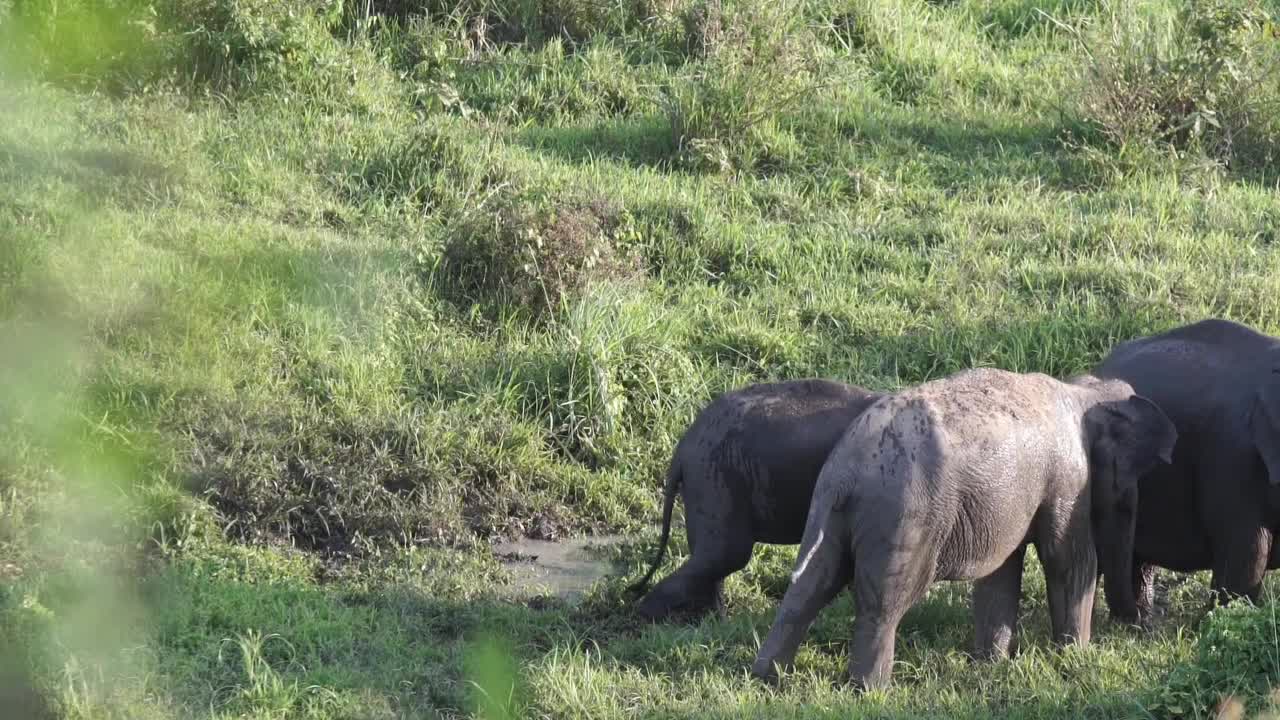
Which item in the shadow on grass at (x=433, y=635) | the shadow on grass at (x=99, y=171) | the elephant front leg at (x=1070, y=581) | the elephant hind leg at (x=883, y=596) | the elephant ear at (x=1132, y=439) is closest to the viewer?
the elephant hind leg at (x=883, y=596)

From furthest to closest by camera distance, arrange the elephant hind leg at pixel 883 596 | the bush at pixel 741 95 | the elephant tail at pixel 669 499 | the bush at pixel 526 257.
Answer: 1. the bush at pixel 741 95
2. the bush at pixel 526 257
3. the elephant tail at pixel 669 499
4. the elephant hind leg at pixel 883 596

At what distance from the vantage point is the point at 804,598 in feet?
19.5

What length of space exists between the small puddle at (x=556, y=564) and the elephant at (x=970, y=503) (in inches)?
51.6

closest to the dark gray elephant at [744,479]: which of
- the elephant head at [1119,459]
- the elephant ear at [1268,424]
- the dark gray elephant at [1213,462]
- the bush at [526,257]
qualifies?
the elephant head at [1119,459]

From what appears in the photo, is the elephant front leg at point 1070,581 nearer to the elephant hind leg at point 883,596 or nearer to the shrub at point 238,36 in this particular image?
the elephant hind leg at point 883,596

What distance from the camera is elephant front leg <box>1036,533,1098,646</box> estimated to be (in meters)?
6.30

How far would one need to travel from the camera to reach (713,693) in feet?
19.1

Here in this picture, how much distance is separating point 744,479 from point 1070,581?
1.20 metres

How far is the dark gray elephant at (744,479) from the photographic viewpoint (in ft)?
21.5

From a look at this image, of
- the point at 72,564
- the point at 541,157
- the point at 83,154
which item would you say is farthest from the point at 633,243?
the point at 72,564

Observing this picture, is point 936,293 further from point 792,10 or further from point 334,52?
point 334,52

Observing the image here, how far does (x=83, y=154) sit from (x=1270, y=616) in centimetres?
643

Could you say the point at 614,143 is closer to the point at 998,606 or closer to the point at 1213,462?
the point at 1213,462

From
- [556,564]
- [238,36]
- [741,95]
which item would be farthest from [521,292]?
[238,36]
